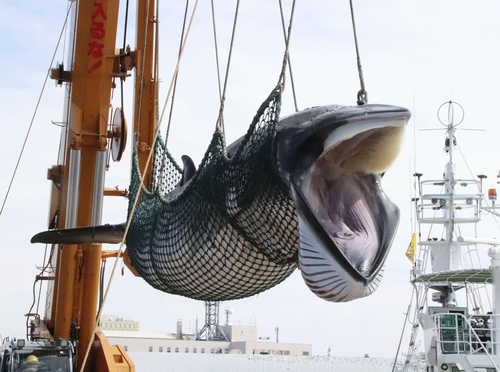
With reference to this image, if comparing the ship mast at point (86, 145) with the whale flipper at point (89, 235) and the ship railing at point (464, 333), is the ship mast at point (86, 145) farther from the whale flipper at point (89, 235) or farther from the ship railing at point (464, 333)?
the ship railing at point (464, 333)

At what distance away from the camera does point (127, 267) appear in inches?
381

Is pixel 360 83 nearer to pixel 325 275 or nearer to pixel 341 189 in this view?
pixel 341 189

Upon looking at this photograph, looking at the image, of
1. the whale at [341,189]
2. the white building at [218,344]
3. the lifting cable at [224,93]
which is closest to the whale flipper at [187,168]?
the lifting cable at [224,93]

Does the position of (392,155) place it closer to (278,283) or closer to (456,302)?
(278,283)

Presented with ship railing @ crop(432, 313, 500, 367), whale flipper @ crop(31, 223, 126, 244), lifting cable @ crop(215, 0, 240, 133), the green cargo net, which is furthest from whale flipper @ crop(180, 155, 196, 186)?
ship railing @ crop(432, 313, 500, 367)

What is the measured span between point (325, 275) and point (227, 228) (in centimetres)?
116

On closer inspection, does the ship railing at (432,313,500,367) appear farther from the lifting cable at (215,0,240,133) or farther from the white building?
the white building

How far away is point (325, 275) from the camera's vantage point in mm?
3566

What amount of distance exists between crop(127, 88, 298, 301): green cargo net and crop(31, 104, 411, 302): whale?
19cm

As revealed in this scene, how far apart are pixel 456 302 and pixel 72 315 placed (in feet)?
31.1

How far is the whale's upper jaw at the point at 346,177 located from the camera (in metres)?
3.56

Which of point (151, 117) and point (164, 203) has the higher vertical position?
point (151, 117)

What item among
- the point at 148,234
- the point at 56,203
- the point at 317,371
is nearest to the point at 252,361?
the point at 317,371

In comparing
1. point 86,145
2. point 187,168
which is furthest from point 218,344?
point 187,168
